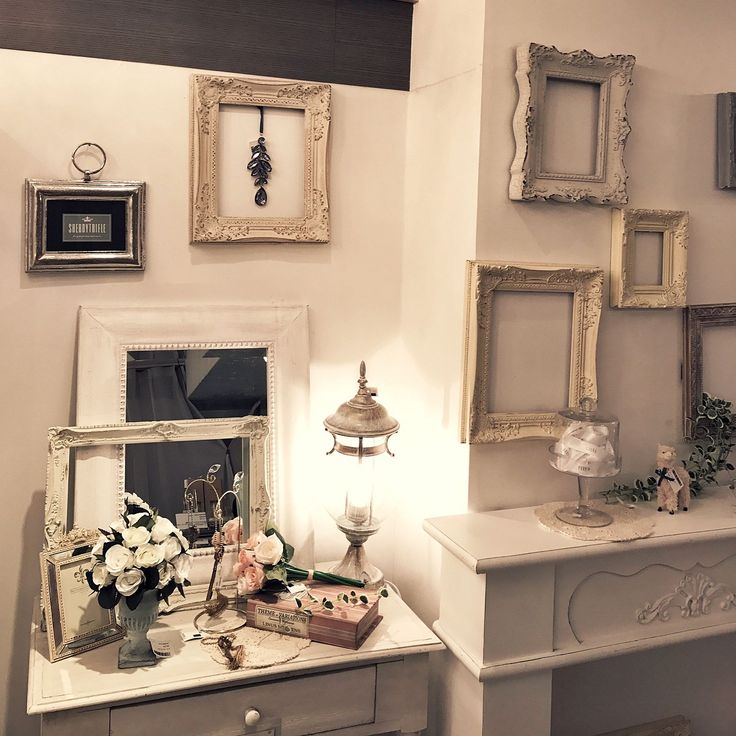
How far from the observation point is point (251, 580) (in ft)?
5.57

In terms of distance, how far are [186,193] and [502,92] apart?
0.79m

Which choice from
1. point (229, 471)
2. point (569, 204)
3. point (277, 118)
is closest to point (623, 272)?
point (569, 204)

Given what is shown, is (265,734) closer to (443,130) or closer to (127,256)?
(127,256)

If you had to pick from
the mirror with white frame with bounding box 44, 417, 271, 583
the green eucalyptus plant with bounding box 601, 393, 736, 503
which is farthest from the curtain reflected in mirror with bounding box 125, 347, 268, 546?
the green eucalyptus plant with bounding box 601, 393, 736, 503

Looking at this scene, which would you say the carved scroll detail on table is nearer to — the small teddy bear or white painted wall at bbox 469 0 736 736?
the small teddy bear

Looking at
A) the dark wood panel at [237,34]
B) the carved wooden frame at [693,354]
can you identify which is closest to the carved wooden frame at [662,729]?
the carved wooden frame at [693,354]

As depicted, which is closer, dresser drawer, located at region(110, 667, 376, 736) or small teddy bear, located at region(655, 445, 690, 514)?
dresser drawer, located at region(110, 667, 376, 736)

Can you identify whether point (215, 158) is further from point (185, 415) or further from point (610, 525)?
point (610, 525)

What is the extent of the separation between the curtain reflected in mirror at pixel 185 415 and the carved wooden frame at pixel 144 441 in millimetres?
24

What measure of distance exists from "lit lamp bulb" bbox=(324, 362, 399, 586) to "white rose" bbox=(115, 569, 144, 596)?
0.55 m

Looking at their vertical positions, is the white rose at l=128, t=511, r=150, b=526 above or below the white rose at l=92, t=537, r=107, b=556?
above

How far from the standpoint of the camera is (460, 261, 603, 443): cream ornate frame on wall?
5.79ft

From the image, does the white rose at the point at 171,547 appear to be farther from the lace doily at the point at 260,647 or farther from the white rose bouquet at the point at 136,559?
the lace doily at the point at 260,647

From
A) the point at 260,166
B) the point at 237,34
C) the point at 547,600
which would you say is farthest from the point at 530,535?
the point at 237,34
